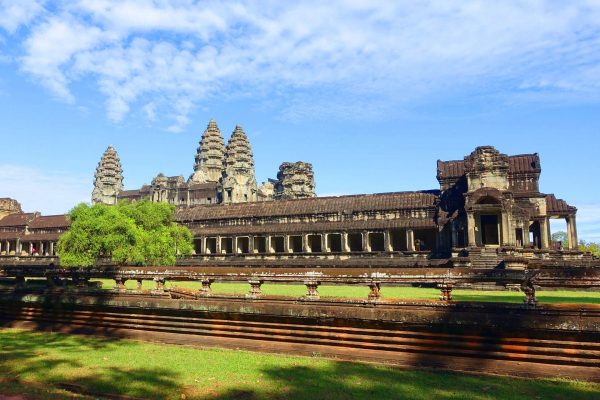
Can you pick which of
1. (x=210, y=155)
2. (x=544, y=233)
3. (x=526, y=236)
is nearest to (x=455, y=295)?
(x=526, y=236)

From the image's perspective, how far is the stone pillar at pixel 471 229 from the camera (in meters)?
34.2

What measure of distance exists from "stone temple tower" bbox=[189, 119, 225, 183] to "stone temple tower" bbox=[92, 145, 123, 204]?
1940 centimetres

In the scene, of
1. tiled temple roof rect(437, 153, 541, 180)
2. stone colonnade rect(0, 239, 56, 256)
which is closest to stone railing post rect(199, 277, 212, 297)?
tiled temple roof rect(437, 153, 541, 180)

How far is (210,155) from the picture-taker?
349ft

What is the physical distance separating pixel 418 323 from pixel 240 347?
3.63 m

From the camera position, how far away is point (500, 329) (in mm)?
7117

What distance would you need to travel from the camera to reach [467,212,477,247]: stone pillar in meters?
34.2

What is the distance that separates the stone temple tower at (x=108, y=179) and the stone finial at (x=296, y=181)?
48.1m

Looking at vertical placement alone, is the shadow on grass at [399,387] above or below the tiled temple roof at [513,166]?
below

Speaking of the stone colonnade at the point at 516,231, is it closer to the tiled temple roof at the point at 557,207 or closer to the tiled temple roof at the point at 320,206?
the tiled temple roof at the point at 557,207

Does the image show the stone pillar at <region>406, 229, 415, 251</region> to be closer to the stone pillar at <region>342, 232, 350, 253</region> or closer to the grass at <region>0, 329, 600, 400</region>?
the stone pillar at <region>342, 232, 350, 253</region>

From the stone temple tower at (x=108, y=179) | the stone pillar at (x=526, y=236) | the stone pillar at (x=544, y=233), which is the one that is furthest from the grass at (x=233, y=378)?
the stone temple tower at (x=108, y=179)

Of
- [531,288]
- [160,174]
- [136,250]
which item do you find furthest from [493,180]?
[160,174]

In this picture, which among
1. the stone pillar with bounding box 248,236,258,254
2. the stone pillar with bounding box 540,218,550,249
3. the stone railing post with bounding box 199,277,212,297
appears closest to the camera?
the stone railing post with bounding box 199,277,212,297
